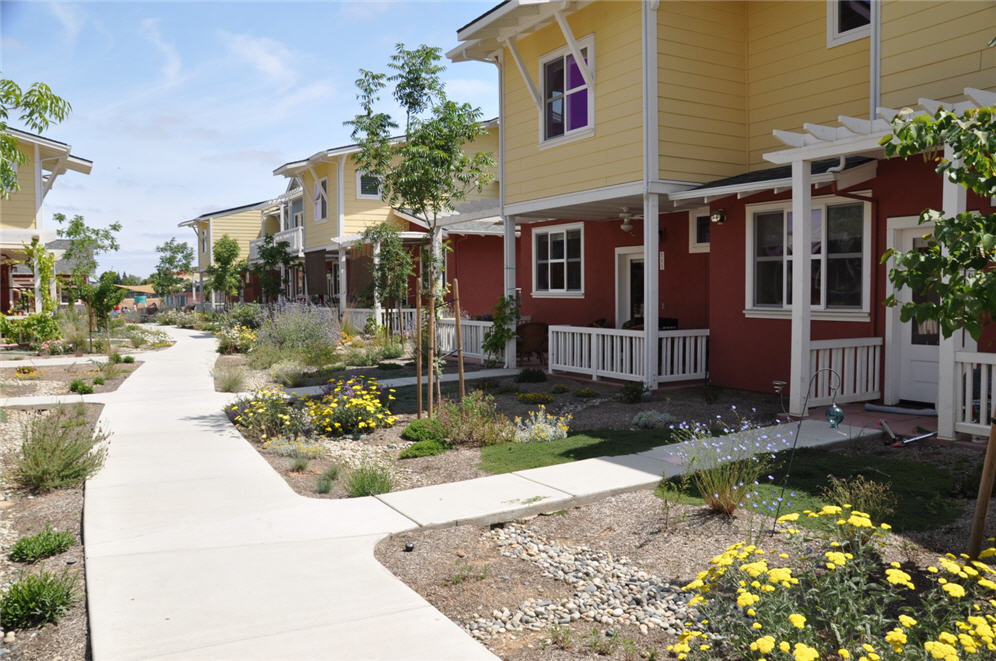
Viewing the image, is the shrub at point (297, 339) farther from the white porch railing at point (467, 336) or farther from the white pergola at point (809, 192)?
the white pergola at point (809, 192)

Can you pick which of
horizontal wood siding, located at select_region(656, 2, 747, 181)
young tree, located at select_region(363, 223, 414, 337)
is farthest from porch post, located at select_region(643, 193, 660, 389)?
young tree, located at select_region(363, 223, 414, 337)

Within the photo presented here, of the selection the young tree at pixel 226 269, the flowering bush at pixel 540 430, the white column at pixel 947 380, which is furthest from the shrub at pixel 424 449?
the young tree at pixel 226 269

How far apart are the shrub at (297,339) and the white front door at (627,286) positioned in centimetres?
642

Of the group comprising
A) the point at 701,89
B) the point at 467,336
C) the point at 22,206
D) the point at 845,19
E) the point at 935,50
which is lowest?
the point at 467,336

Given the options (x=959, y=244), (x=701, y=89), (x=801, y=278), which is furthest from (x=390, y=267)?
(x=959, y=244)

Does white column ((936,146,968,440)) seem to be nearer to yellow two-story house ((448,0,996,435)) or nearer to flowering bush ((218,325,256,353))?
yellow two-story house ((448,0,996,435))

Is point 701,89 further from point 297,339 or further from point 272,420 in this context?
point 297,339

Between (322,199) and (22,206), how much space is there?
9.54 meters

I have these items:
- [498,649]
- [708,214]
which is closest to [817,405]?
[708,214]

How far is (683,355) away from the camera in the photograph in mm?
12516

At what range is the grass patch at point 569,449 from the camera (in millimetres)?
7664

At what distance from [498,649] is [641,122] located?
9.63 meters

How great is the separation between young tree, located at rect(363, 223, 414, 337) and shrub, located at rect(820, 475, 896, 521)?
16018mm

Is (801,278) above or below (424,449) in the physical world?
above
